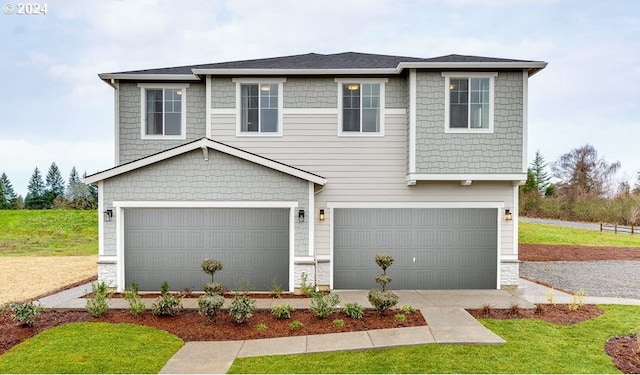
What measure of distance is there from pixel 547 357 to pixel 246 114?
8037 millimetres

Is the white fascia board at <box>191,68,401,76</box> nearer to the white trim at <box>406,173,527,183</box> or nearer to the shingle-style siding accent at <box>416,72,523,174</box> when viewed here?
the shingle-style siding accent at <box>416,72,523,174</box>

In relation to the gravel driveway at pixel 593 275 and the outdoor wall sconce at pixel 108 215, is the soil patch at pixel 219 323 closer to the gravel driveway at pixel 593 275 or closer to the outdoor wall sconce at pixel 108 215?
the outdoor wall sconce at pixel 108 215

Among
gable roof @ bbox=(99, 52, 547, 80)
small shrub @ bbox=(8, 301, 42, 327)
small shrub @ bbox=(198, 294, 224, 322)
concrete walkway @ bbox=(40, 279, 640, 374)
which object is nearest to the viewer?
concrete walkway @ bbox=(40, 279, 640, 374)

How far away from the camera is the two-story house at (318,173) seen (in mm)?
8695

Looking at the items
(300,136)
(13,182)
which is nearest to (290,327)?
(300,136)

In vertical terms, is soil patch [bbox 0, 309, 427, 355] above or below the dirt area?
above

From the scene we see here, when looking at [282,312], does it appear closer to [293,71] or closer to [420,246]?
[420,246]

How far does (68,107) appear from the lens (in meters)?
23.3

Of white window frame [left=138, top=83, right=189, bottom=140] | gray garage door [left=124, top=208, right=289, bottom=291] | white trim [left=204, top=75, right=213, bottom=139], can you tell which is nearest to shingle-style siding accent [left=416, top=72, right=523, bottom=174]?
gray garage door [left=124, top=208, right=289, bottom=291]

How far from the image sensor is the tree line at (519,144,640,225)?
2820cm

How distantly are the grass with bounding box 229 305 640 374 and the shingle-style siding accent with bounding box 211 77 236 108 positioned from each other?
648cm

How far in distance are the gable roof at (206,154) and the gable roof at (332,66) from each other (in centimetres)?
208

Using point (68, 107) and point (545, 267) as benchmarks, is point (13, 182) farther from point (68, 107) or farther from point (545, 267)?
point (545, 267)

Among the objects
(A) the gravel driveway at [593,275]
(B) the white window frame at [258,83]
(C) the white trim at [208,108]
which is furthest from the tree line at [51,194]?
(A) the gravel driveway at [593,275]
